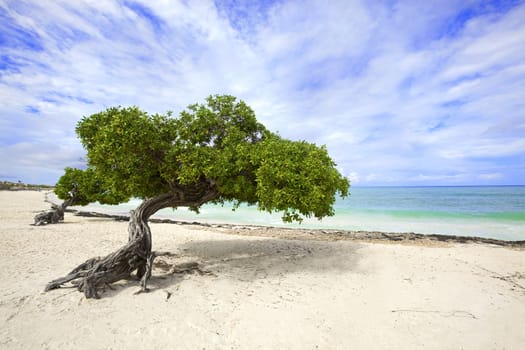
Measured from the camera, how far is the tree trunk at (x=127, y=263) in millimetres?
7109

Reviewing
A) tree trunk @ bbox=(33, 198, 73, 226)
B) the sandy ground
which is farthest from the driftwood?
the sandy ground

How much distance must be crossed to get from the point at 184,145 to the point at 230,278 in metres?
4.63

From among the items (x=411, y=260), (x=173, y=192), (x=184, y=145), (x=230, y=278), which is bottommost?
(x=230, y=278)

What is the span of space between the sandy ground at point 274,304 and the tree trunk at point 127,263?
29cm

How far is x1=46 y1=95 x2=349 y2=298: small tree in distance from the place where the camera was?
786 centimetres

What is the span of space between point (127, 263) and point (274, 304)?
4.38m

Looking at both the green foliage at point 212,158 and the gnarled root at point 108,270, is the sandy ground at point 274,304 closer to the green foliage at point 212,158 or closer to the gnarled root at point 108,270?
the gnarled root at point 108,270

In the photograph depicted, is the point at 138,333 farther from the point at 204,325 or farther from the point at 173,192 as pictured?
the point at 173,192

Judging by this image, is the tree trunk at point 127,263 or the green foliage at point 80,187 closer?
the tree trunk at point 127,263

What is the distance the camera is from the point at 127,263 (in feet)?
25.8

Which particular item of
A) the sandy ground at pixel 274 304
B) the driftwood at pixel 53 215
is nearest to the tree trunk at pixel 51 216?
the driftwood at pixel 53 215

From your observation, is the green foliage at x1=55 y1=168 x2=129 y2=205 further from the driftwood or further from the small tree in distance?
the small tree in distance

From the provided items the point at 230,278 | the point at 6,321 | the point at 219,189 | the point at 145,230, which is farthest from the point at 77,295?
the point at 219,189

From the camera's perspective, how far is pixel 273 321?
612cm
